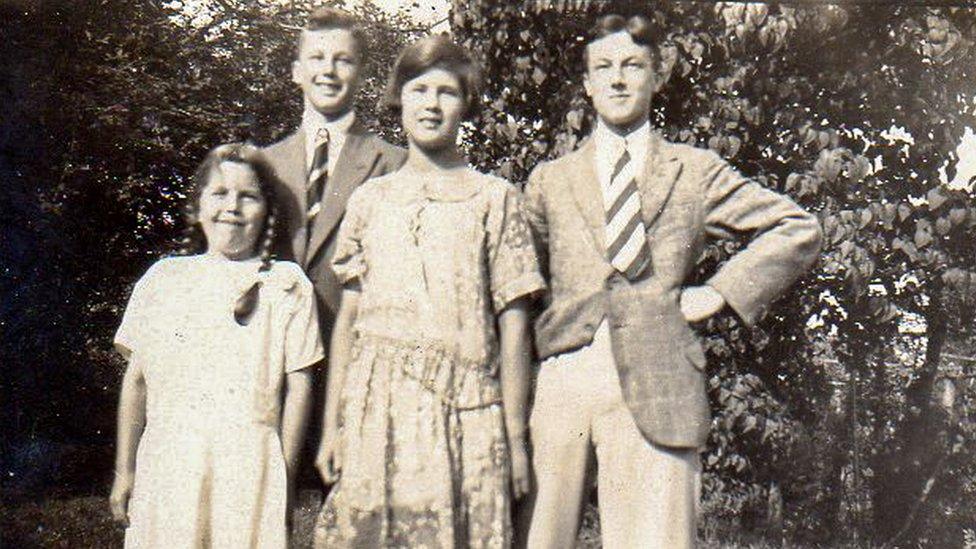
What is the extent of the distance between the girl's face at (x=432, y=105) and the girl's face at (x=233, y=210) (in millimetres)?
524

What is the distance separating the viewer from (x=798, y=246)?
3148 mm

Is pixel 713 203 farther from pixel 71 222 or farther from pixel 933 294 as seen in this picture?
pixel 71 222

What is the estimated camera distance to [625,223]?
310 cm

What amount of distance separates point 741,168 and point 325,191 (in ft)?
9.65

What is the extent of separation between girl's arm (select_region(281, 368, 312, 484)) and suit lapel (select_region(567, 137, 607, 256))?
35.6 inches

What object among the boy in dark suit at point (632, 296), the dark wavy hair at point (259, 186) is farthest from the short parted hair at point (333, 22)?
the boy in dark suit at point (632, 296)

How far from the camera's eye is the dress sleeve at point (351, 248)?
122 inches

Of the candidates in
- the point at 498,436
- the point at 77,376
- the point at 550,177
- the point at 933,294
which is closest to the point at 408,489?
the point at 498,436

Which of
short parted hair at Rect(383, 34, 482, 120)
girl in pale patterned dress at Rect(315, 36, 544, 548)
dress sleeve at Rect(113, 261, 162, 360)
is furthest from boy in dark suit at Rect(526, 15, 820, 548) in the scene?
dress sleeve at Rect(113, 261, 162, 360)

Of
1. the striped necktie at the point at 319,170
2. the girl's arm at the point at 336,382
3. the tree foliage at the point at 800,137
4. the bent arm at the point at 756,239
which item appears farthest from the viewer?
the tree foliage at the point at 800,137

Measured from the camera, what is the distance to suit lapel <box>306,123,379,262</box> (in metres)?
3.33

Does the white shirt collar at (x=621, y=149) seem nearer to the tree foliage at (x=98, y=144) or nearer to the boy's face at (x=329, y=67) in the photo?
the boy's face at (x=329, y=67)

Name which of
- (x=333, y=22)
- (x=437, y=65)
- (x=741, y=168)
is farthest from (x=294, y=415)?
(x=741, y=168)

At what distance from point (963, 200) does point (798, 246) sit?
309 centimetres
